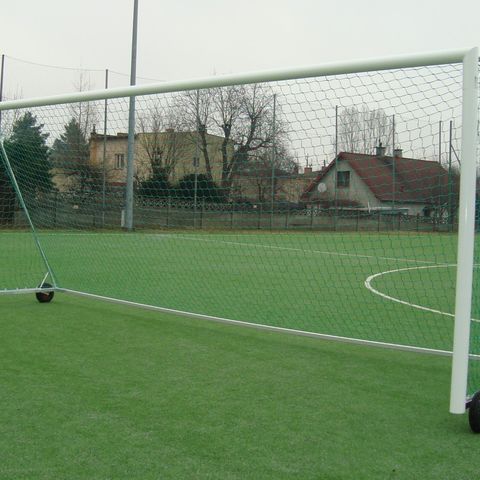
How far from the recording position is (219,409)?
3393mm

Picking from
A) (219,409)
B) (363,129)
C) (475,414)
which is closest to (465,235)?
(475,414)

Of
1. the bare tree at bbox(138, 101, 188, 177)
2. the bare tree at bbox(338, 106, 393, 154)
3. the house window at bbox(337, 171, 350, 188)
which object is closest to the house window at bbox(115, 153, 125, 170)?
the bare tree at bbox(138, 101, 188, 177)

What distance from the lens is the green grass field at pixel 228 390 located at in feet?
8.91

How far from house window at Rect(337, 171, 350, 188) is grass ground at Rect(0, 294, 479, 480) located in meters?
1.57

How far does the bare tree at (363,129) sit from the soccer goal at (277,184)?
0.02m

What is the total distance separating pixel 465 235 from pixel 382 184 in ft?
7.21

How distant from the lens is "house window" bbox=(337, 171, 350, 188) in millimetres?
5645

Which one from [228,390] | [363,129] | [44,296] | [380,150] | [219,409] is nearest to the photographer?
[219,409]

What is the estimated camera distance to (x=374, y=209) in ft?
20.2

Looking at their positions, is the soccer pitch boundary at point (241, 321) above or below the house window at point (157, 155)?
below

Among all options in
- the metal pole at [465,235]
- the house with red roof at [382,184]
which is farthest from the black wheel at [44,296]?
the metal pole at [465,235]

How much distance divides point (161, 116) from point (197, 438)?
4.16m

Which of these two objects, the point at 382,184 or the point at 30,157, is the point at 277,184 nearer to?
the point at 382,184

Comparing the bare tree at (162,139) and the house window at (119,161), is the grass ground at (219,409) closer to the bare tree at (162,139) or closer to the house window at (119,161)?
the bare tree at (162,139)
